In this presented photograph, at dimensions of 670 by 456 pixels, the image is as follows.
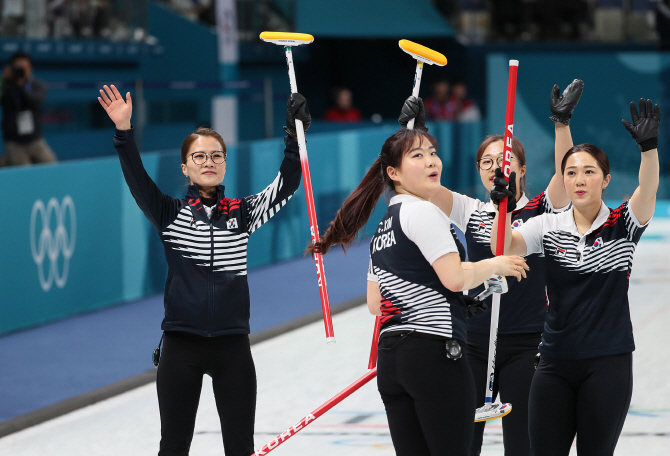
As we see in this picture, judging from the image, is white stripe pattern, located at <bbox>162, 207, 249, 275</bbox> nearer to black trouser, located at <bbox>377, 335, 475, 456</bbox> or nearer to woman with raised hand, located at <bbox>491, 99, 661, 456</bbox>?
black trouser, located at <bbox>377, 335, 475, 456</bbox>

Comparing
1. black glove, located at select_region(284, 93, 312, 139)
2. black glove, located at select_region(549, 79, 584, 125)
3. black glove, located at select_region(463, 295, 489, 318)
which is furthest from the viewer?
black glove, located at select_region(284, 93, 312, 139)

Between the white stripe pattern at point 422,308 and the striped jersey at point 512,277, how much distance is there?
45.6 inches

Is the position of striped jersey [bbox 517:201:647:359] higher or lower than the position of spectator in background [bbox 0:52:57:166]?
lower

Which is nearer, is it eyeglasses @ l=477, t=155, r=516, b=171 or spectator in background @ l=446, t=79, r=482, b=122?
eyeglasses @ l=477, t=155, r=516, b=171

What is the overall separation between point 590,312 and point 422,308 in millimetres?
845

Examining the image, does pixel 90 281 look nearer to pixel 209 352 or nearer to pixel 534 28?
pixel 209 352

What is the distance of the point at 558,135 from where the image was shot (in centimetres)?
479

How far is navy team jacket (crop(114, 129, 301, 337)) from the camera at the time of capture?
4.50 metres

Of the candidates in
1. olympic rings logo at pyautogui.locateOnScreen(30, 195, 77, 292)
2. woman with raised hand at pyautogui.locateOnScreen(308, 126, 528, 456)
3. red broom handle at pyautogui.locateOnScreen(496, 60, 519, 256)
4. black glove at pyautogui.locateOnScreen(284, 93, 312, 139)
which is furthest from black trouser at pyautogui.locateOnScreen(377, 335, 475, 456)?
olympic rings logo at pyautogui.locateOnScreen(30, 195, 77, 292)

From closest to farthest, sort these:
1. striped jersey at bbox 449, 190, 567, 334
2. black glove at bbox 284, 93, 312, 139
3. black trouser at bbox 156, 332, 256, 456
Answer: black trouser at bbox 156, 332, 256, 456 → black glove at bbox 284, 93, 312, 139 → striped jersey at bbox 449, 190, 567, 334

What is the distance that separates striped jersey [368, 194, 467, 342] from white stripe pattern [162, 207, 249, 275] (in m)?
0.96

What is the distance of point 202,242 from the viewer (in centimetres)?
456

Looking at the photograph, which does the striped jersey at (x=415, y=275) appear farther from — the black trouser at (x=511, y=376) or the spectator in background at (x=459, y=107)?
the spectator in background at (x=459, y=107)

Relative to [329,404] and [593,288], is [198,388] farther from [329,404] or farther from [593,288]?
[593,288]
